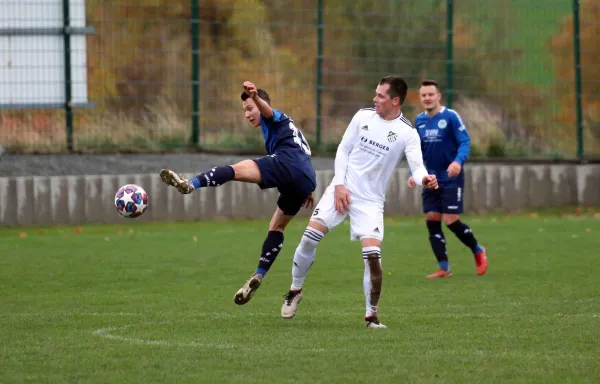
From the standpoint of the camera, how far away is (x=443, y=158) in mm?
13672

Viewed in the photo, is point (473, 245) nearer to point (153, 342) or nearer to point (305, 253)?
point (305, 253)

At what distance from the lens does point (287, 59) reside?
21875 mm

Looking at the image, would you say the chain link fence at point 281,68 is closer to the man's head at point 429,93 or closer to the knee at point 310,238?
the man's head at point 429,93

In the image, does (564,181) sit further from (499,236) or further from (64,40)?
(64,40)

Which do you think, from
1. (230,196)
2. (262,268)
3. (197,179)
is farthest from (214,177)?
(230,196)

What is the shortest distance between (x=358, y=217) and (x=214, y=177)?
122 cm

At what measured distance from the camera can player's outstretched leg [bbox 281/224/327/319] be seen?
969 centimetres

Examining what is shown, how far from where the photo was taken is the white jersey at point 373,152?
947 centimetres

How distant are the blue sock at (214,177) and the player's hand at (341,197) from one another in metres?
0.90

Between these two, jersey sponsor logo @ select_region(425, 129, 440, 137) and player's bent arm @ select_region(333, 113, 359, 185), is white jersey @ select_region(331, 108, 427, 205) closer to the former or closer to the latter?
player's bent arm @ select_region(333, 113, 359, 185)

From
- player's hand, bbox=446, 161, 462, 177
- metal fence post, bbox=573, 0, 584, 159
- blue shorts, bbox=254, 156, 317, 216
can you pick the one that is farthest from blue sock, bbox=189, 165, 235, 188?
metal fence post, bbox=573, 0, 584, 159

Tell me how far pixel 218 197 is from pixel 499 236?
5.10 meters

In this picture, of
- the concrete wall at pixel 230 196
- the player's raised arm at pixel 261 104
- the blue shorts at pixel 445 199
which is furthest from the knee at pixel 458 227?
the concrete wall at pixel 230 196

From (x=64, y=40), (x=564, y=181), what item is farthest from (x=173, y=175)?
(x=564, y=181)
